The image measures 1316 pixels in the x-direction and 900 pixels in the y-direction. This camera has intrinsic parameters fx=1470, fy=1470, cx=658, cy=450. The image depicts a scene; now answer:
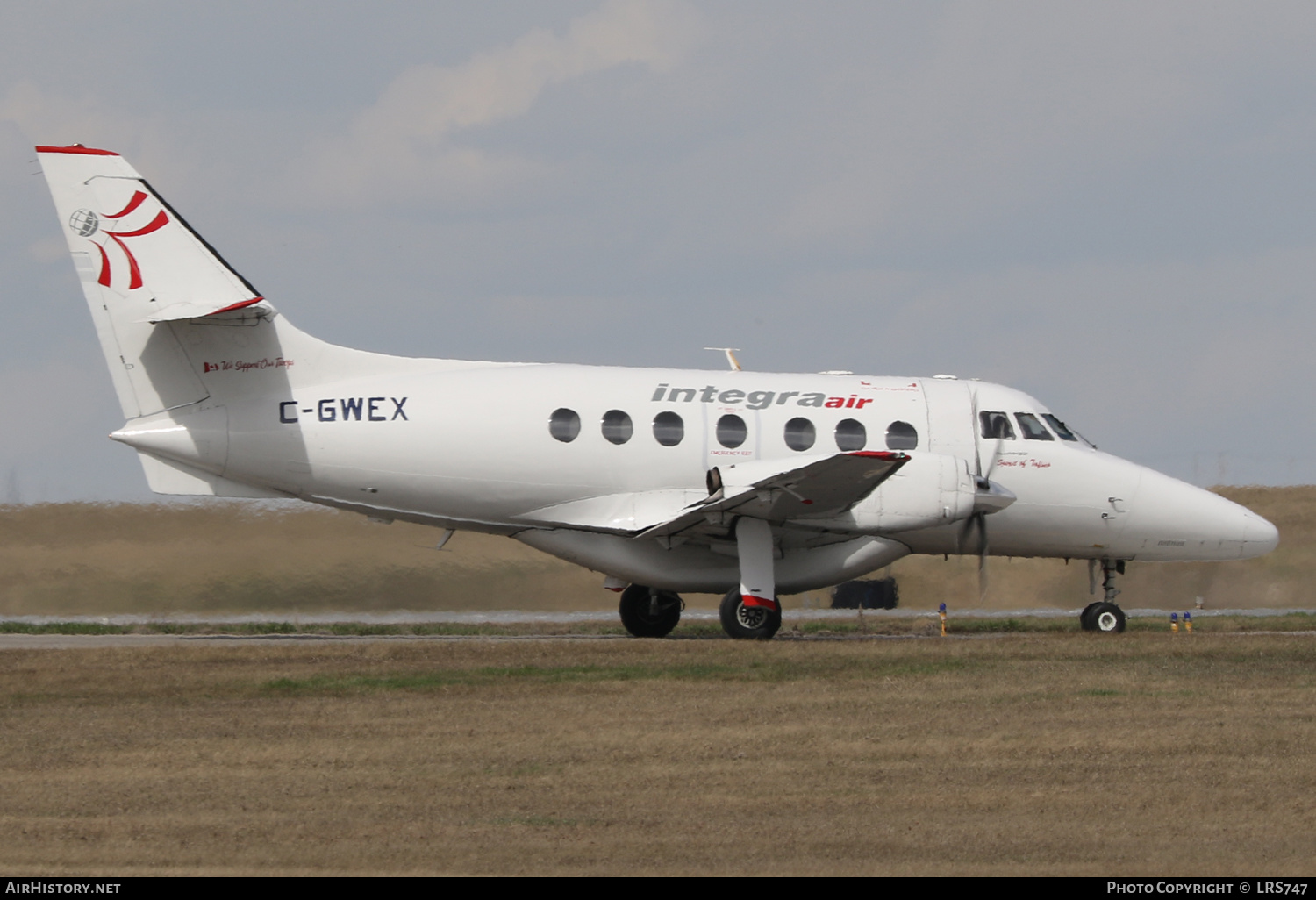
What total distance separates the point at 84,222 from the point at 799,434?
1038cm

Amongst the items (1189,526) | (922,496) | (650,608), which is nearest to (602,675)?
(922,496)

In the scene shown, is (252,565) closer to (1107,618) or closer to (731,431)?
(731,431)

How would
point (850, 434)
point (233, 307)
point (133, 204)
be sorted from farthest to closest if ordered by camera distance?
1. point (850, 434)
2. point (133, 204)
3. point (233, 307)

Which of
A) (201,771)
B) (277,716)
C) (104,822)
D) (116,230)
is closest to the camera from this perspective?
(104,822)

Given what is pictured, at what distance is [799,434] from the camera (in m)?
21.5

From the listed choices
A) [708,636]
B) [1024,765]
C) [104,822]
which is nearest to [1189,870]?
[1024,765]

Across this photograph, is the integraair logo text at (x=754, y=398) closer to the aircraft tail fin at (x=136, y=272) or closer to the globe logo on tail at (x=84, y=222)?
the aircraft tail fin at (x=136, y=272)

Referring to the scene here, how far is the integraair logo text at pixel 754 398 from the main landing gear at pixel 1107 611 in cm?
507

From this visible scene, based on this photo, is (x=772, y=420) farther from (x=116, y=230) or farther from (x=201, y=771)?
(x=201, y=771)

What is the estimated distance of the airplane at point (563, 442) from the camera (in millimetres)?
20109

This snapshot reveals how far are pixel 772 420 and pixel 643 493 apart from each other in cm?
221

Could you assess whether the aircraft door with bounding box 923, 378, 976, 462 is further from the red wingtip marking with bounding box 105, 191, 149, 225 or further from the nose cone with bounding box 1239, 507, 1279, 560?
the red wingtip marking with bounding box 105, 191, 149, 225

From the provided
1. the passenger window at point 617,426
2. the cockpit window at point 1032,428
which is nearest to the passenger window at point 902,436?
the cockpit window at point 1032,428

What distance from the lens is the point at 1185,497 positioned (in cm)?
2297
